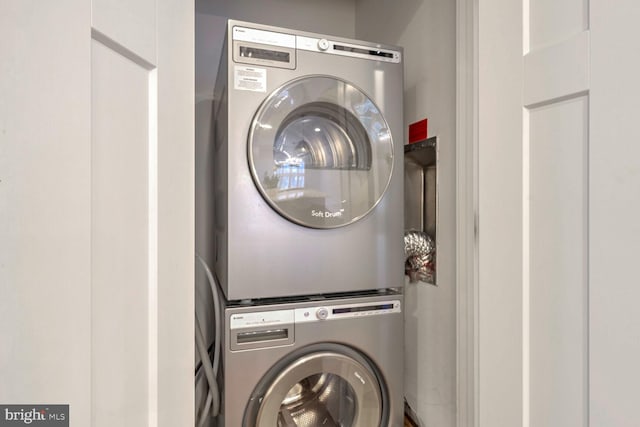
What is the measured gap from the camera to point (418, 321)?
4.99 ft

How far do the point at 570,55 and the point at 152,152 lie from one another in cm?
88

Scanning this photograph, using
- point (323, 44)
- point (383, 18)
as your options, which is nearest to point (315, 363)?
point (323, 44)

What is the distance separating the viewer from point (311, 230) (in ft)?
4.03

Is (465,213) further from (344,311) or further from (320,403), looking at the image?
(320,403)

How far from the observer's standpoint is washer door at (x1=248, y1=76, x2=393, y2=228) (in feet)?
3.85

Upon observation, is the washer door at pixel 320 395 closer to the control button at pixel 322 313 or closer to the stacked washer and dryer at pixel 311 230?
the stacked washer and dryer at pixel 311 230

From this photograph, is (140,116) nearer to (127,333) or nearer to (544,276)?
(127,333)

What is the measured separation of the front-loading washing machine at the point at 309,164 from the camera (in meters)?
1.15

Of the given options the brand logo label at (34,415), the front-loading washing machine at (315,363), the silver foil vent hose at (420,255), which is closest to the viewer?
the brand logo label at (34,415)

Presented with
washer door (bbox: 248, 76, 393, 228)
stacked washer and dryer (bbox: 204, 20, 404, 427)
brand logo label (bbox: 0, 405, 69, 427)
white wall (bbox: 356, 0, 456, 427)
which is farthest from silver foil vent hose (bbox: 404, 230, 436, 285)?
brand logo label (bbox: 0, 405, 69, 427)

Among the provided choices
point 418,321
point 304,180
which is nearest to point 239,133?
point 304,180

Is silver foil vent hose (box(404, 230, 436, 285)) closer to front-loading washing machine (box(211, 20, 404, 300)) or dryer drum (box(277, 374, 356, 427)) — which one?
front-loading washing machine (box(211, 20, 404, 300))

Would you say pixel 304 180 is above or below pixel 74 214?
above

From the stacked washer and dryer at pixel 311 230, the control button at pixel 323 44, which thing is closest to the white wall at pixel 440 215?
the stacked washer and dryer at pixel 311 230
